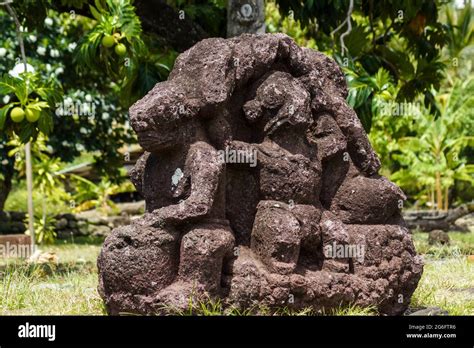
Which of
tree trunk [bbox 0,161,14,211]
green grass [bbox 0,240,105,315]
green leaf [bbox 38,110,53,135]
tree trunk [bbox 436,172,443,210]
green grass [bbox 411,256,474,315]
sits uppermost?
green leaf [bbox 38,110,53,135]

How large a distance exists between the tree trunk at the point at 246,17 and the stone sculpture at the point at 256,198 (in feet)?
7.62

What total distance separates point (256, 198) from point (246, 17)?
10.8 feet

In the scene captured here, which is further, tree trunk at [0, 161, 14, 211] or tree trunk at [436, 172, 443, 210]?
tree trunk at [436, 172, 443, 210]

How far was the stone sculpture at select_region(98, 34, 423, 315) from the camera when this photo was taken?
18.2 ft

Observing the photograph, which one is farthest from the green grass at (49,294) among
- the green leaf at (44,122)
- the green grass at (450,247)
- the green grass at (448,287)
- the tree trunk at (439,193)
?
the tree trunk at (439,193)

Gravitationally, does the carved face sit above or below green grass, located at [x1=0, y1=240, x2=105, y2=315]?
above

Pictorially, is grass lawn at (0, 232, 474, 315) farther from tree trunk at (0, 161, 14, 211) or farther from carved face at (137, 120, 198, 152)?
tree trunk at (0, 161, 14, 211)

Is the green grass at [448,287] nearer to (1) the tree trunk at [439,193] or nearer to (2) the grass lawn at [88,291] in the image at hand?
(2) the grass lawn at [88,291]

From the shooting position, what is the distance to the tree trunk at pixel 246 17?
28.7ft

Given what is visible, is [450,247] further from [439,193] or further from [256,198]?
[439,193]

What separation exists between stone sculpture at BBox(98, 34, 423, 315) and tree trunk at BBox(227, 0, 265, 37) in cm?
232

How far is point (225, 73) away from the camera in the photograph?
19.5 ft

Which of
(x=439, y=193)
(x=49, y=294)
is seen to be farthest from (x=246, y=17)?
(x=439, y=193)

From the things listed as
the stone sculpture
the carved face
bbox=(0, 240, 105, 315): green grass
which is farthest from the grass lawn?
the carved face
